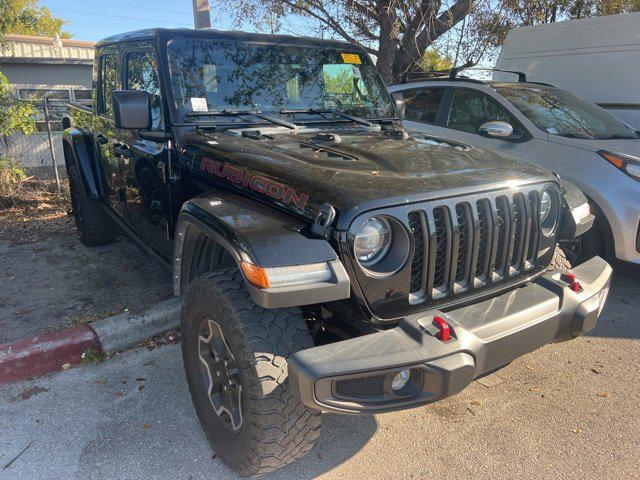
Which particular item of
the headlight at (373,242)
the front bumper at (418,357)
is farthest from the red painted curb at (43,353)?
the headlight at (373,242)

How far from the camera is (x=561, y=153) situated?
462 cm

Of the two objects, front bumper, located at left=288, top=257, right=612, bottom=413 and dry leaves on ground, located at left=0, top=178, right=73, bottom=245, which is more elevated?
front bumper, located at left=288, top=257, right=612, bottom=413

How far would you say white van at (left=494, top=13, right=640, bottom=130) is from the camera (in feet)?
20.9

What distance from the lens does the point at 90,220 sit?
5.14 metres

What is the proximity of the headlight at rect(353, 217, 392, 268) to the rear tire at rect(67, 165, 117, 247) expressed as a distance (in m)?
→ 3.65

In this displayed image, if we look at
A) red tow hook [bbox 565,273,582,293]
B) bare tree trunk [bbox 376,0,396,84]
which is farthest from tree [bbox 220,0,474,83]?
red tow hook [bbox 565,273,582,293]

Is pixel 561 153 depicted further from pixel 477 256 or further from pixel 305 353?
pixel 305 353

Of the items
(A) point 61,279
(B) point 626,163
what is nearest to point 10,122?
(A) point 61,279

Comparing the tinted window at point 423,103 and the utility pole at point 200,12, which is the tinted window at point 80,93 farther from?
the tinted window at point 423,103

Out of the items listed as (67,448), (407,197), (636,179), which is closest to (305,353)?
(407,197)

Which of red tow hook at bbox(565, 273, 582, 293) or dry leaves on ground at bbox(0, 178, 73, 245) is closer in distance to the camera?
red tow hook at bbox(565, 273, 582, 293)

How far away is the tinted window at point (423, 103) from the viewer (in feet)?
19.1

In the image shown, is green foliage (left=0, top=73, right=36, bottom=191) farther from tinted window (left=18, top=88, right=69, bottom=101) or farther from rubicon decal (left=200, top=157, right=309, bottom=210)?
tinted window (left=18, top=88, right=69, bottom=101)

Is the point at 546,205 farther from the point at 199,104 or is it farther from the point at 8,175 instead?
the point at 8,175
